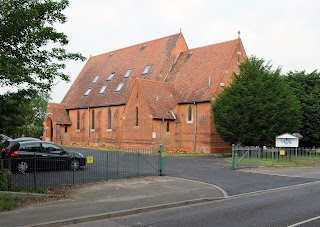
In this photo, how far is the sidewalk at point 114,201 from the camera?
905cm

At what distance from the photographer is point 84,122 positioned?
49.0 m

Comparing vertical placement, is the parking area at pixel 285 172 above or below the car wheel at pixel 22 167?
below

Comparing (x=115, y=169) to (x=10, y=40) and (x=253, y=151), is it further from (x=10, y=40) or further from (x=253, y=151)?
(x=253, y=151)

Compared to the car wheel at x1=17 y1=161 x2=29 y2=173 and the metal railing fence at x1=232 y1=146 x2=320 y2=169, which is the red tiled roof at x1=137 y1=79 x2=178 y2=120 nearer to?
the metal railing fence at x1=232 y1=146 x2=320 y2=169

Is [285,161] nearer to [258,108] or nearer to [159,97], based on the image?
[258,108]

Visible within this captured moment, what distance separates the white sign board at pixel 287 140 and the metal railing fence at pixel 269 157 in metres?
0.46

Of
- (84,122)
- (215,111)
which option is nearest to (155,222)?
(215,111)

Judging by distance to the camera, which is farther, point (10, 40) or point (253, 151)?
point (253, 151)

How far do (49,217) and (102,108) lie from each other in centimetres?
3752

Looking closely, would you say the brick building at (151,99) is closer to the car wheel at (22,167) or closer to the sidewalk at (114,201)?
the sidewalk at (114,201)

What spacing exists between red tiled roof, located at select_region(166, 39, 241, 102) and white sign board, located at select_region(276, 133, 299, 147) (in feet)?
36.2

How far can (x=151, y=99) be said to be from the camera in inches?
1494

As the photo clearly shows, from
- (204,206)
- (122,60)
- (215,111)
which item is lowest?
(204,206)

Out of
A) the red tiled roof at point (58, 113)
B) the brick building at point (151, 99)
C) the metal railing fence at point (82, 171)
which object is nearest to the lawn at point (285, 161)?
the metal railing fence at point (82, 171)
